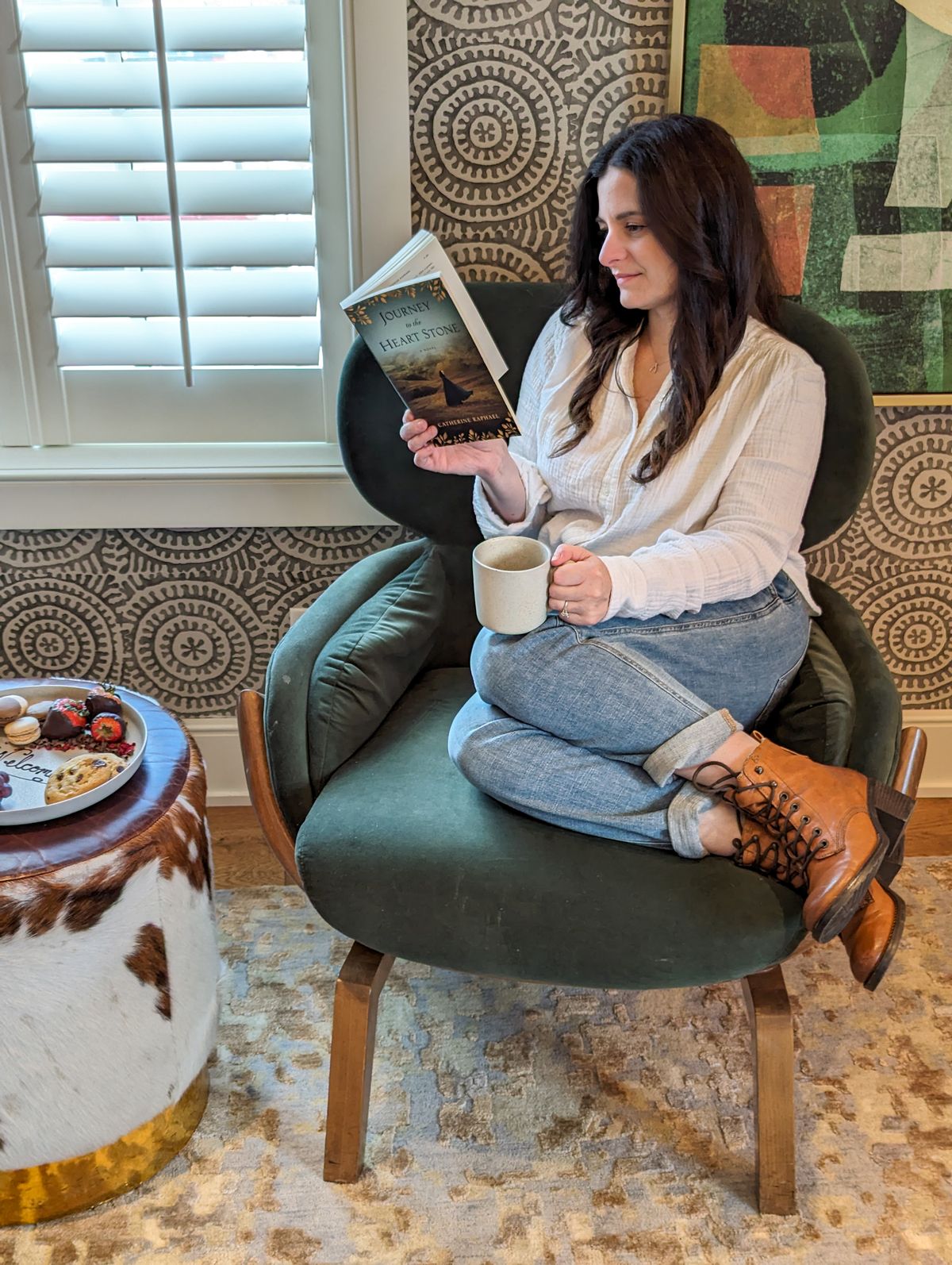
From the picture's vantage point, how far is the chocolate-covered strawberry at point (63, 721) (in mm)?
1398

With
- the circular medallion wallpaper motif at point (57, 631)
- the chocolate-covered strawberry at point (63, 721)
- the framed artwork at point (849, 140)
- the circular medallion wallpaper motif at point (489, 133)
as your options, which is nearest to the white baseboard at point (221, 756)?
the circular medallion wallpaper motif at point (57, 631)

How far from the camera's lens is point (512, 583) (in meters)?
1.21

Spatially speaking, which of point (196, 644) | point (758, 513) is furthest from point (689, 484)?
point (196, 644)

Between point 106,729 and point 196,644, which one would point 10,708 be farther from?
point 196,644

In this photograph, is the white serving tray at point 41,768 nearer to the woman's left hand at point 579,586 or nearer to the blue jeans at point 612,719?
the blue jeans at point 612,719

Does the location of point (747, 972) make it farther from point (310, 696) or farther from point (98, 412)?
point (98, 412)

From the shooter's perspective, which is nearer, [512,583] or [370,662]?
[512,583]

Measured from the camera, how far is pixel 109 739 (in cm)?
140

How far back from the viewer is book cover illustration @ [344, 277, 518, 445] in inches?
46.6

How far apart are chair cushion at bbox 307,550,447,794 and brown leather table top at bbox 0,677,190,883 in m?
0.18

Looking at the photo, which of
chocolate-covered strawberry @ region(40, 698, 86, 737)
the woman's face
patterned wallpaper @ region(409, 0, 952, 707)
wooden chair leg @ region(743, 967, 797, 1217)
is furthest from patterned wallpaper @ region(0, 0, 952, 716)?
wooden chair leg @ region(743, 967, 797, 1217)

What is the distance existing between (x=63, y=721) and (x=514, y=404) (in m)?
0.81

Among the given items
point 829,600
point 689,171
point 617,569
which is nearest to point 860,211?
point 689,171

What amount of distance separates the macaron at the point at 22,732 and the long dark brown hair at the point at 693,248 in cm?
80
